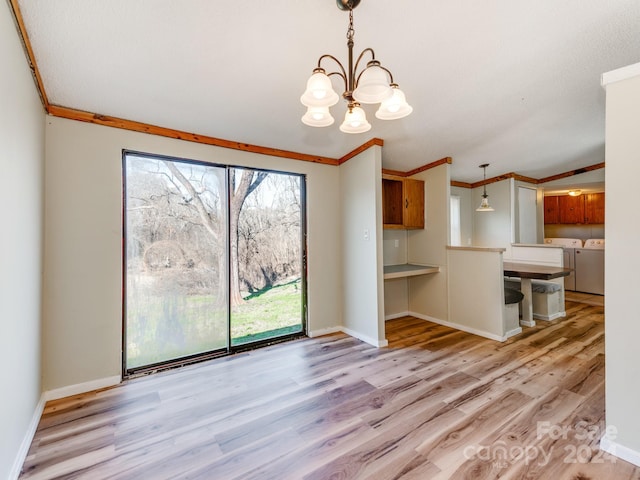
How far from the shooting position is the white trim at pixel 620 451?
5.01 feet

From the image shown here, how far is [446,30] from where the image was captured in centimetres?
180

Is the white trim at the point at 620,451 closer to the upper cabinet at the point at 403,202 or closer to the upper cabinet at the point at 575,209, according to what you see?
the upper cabinet at the point at 403,202

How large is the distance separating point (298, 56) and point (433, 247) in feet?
10.4

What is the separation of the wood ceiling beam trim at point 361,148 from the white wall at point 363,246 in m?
0.04

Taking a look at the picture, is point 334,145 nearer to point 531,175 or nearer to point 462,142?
point 462,142

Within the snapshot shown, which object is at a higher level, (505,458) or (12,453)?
(12,453)

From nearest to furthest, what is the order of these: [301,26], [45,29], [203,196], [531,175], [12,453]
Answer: [12,453] → [45,29] → [301,26] → [203,196] → [531,175]

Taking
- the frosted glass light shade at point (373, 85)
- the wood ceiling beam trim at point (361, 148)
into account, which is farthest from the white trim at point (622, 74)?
the wood ceiling beam trim at point (361, 148)

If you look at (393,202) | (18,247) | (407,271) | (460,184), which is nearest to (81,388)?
(18,247)

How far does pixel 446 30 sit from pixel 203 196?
2454mm

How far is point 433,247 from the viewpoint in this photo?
4117mm

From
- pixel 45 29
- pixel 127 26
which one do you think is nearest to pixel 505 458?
pixel 127 26

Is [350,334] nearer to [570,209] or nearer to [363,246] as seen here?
[363,246]

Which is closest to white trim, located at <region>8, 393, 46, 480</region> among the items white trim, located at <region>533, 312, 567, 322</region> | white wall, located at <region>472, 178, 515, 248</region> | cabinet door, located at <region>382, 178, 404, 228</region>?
cabinet door, located at <region>382, 178, 404, 228</region>
